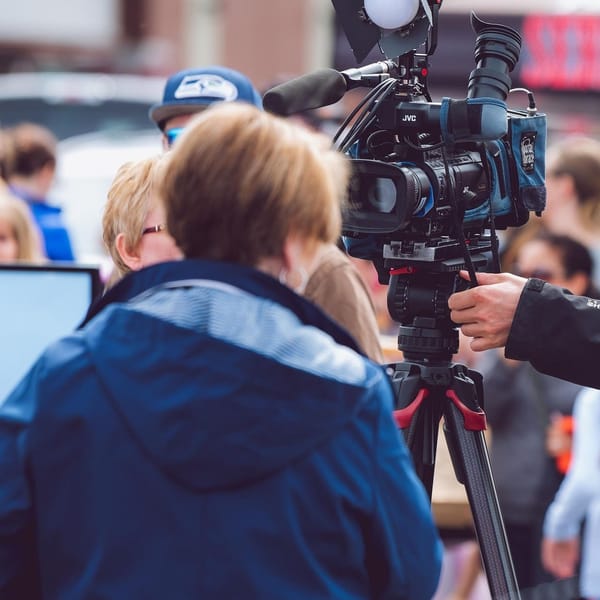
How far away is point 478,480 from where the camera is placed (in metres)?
2.50

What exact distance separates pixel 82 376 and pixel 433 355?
1078 millimetres

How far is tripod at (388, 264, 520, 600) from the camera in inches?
98.9

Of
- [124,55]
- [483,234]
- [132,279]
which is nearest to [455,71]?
[124,55]

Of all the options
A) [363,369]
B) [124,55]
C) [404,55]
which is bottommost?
[124,55]

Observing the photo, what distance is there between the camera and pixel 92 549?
1.63 metres

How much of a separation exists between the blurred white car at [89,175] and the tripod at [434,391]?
5.74 metres

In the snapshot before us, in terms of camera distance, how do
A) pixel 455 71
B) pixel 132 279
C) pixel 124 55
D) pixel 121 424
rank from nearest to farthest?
1. pixel 121 424
2. pixel 132 279
3. pixel 455 71
4. pixel 124 55

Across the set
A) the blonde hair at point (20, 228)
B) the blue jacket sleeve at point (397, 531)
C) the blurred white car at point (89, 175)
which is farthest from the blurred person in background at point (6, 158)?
the blue jacket sleeve at point (397, 531)

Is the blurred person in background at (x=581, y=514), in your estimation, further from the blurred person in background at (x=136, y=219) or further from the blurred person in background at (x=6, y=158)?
the blurred person in background at (x=6, y=158)

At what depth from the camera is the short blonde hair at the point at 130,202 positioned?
245cm

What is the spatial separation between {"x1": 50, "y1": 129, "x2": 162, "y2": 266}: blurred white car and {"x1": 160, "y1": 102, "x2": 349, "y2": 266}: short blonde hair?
6.51 m

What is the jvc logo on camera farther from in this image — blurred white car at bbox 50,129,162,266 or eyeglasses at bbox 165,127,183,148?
blurred white car at bbox 50,129,162,266

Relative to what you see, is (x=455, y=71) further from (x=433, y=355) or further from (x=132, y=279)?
(x=132, y=279)

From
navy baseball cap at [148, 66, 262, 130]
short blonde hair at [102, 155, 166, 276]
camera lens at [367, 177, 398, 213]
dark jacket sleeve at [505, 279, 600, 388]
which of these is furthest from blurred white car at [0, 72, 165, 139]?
camera lens at [367, 177, 398, 213]
